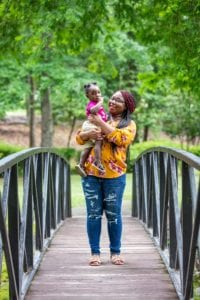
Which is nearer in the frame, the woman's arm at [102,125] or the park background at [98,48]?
the woman's arm at [102,125]

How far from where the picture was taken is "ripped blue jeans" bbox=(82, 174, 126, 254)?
527 centimetres

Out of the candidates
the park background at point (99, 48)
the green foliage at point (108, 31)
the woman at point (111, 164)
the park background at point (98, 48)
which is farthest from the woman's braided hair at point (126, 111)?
the green foliage at point (108, 31)

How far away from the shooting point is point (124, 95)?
17.4ft

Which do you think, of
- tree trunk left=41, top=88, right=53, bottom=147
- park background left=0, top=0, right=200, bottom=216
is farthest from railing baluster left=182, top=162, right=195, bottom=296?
tree trunk left=41, top=88, right=53, bottom=147

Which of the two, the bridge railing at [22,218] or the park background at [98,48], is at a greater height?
the park background at [98,48]

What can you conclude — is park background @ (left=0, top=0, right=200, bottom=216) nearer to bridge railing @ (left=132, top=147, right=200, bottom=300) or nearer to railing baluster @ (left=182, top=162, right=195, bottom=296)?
bridge railing @ (left=132, top=147, right=200, bottom=300)

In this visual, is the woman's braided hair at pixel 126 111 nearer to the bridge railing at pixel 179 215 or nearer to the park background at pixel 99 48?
the bridge railing at pixel 179 215

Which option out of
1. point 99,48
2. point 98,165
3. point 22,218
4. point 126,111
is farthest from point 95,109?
point 99,48

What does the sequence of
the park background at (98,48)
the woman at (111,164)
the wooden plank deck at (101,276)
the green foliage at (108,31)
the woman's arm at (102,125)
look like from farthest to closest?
the park background at (98,48)
the green foliage at (108,31)
the woman at (111,164)
the woman's arm at (102,125)
the wooden plank deck at (101,276)

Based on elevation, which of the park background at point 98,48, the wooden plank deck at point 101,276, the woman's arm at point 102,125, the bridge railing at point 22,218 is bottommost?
the wooden plank deck at point 101,276

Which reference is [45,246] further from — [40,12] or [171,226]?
[40,12]

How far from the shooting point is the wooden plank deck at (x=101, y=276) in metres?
4.48

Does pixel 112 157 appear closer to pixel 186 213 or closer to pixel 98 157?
pixel 98 157

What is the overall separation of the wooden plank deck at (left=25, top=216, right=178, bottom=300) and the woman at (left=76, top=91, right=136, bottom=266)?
1.18 ft
